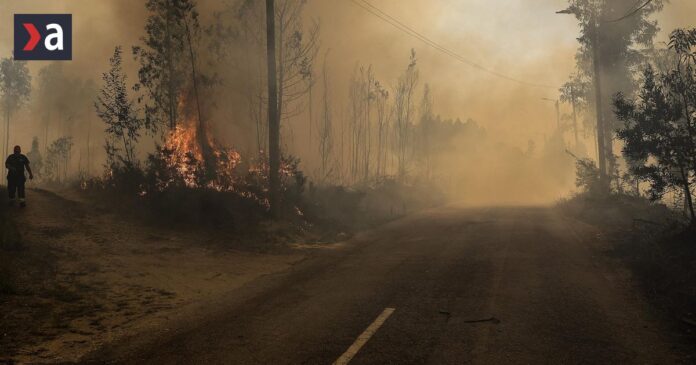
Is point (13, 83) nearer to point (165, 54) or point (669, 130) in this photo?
point (165, 54)

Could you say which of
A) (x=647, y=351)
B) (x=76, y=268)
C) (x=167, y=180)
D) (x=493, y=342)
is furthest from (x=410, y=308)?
(x=167, y=180)

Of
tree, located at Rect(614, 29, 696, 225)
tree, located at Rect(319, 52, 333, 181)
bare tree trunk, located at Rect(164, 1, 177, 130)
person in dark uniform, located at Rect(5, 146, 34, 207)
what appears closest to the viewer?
tree, located at Rect(614, 29, 696, 225)

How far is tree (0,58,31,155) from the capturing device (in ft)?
183

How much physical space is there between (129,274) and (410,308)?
596 centimetres

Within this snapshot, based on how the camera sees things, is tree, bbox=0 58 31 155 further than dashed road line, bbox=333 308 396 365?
Yes

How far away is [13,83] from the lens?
56656 millimetres

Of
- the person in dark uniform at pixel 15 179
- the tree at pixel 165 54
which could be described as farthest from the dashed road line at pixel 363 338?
the tree at pixel 165 54

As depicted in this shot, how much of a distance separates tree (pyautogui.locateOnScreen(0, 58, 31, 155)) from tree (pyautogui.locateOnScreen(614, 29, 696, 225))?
218ft

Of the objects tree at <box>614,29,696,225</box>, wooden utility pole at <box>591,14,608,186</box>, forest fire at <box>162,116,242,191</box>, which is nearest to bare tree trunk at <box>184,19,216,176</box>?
forest fire at <box>162,116,242,191</box>

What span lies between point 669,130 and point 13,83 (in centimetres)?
6901

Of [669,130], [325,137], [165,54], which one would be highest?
[165,54]

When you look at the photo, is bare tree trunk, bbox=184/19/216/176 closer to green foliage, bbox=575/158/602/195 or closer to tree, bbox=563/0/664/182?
green foliage, bbox=575/158/602/195

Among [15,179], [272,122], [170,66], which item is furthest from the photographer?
[170,66]

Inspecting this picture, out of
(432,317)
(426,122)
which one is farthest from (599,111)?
(426,122)
